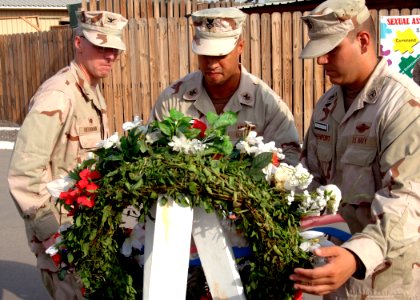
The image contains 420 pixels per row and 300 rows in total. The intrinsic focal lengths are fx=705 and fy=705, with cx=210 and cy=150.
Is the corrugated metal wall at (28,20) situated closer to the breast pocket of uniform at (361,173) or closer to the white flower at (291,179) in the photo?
the breast pocket of uniform at (361,173)

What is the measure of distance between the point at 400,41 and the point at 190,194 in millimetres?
8531

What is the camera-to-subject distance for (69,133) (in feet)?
13.8

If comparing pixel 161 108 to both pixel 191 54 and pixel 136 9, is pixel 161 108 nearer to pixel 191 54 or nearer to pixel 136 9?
pixel 191 54

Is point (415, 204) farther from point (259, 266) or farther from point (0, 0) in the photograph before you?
point (0, 0)

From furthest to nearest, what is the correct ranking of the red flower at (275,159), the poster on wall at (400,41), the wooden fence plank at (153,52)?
the wooden fence plank at (153,52) < the poster on wall at (400,41) < the red flower at (275,159)

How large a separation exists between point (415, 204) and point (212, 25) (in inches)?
64.6

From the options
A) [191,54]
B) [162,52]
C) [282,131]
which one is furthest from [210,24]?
[162,52]

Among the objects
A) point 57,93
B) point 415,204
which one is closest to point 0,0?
point 57,93

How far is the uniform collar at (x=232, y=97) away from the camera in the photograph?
4107 mm

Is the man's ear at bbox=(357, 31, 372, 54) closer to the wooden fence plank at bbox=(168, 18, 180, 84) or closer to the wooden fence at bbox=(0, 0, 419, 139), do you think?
the wooden fence at bbox=(0, 0, 419, 139)

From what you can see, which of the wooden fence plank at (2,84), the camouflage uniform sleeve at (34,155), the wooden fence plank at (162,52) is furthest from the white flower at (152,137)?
the wooden fence plank at (2,84)

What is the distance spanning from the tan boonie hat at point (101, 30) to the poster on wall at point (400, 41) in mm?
6883

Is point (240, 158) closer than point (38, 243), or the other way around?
point (240, 158)

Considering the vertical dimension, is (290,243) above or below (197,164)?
below
